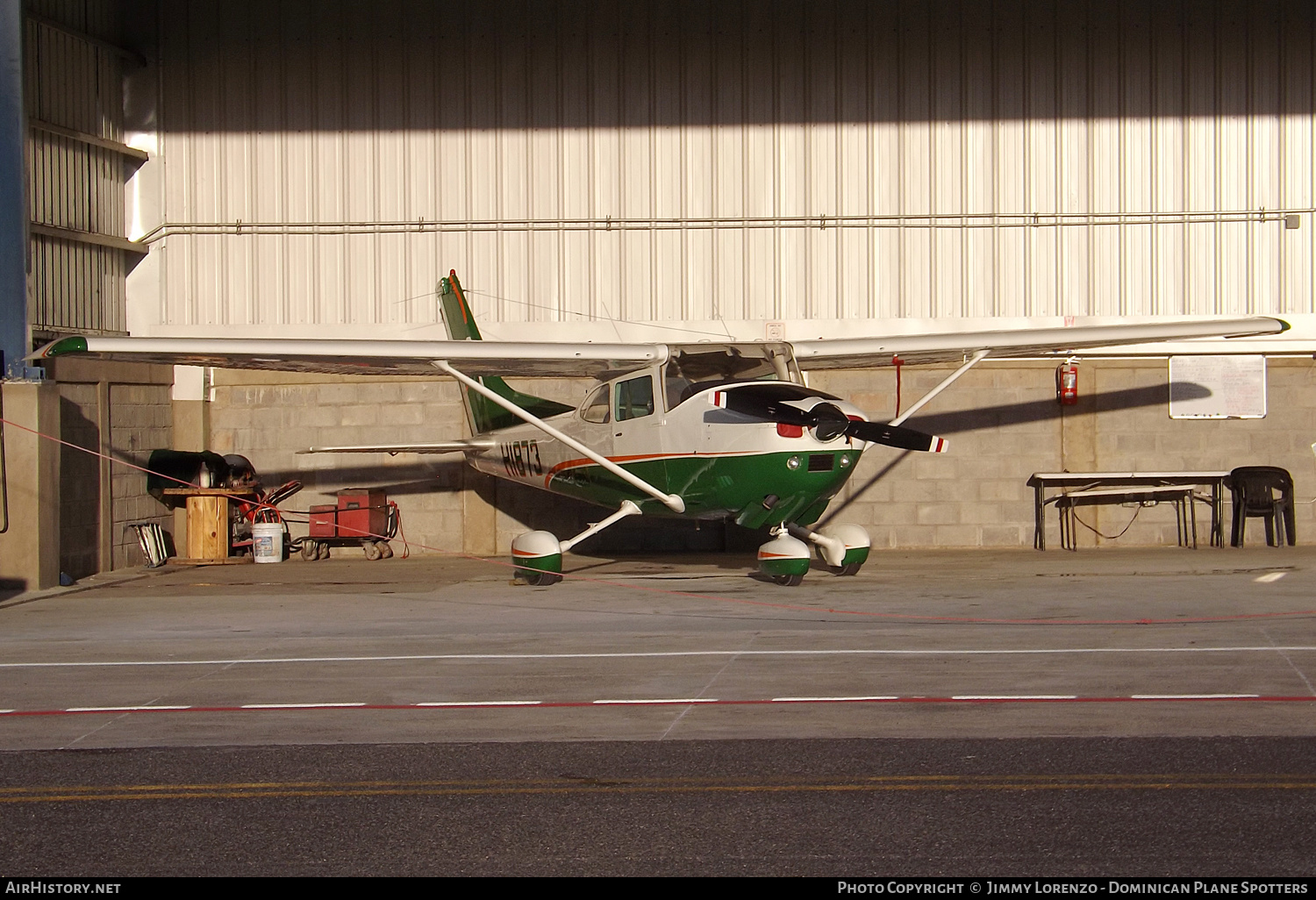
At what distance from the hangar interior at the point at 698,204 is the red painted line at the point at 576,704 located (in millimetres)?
10312

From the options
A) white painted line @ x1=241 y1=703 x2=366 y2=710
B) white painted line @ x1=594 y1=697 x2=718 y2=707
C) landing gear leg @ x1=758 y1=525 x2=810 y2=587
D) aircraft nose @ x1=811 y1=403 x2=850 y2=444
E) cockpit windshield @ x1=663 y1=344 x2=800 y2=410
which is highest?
cockpit windshield @ x1=663 y1=344 x2=800 y2=410

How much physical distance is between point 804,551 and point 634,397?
246 centimetres

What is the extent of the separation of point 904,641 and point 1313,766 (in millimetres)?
3791

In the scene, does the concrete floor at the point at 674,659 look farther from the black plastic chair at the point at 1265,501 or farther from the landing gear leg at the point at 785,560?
the black plastic chair at the point at 1265,501

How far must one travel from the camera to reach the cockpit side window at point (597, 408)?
1384cm

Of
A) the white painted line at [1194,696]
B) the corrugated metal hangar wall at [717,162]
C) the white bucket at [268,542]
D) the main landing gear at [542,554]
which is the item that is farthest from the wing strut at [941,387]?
the white bucket at [268,542]

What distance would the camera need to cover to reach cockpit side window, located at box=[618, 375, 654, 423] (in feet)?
43.4

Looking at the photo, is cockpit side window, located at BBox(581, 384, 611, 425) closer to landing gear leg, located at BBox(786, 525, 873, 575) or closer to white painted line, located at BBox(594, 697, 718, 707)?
landing gear leg, located at BBox(786, 525, 873, 575)

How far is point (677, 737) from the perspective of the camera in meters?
6.32

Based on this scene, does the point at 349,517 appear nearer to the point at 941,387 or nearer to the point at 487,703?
the point at 941,387

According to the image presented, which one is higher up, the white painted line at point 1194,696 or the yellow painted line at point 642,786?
the white painted line at point 1194,696

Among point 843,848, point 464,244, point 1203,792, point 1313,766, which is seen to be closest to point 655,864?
point 843,848

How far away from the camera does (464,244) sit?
18656 mm

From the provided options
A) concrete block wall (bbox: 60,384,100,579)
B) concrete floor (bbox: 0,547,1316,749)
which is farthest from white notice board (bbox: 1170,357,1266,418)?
concrete block wall (bbox: 60,384,100,579)
